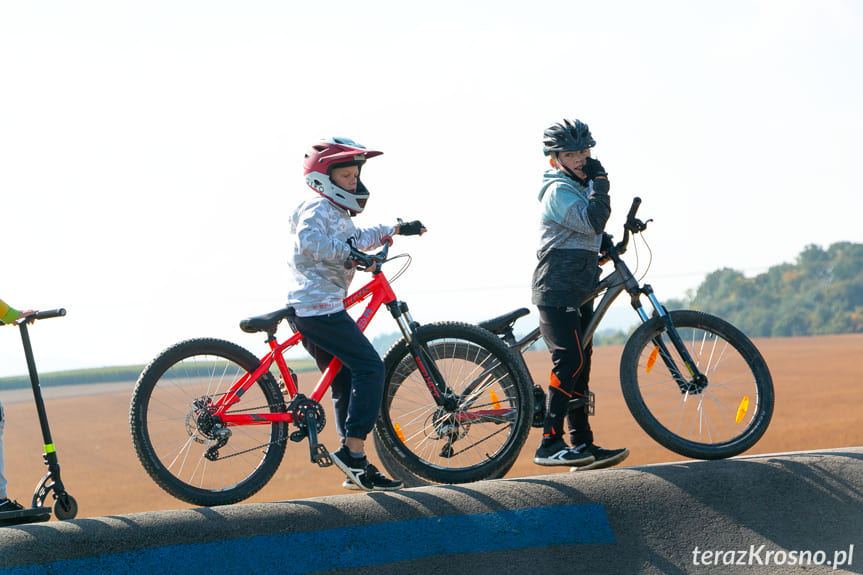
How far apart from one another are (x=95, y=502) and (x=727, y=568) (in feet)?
41.1

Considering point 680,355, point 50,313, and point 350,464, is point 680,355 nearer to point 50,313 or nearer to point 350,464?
point 350,464

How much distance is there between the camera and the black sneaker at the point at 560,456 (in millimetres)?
4816

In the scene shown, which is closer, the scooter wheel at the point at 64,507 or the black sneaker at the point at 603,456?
the scooter wheel at the point at 64,507

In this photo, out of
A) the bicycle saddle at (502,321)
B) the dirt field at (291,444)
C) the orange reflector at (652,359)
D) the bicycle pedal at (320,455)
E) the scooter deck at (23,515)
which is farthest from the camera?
the dirt field at (291,444)

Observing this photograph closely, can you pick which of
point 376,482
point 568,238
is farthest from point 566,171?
point 376,482

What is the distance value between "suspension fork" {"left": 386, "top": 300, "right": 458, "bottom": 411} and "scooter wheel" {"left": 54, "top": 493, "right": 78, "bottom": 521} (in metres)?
1.87

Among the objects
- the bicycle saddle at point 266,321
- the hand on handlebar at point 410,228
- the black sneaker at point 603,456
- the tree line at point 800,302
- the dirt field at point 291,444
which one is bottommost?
the tree line at point 800,302

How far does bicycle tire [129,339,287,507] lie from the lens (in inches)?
168

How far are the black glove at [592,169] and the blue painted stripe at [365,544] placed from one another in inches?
72.9

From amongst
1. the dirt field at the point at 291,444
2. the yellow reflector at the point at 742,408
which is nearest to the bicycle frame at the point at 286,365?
the yellow reflector at the point at 742,408

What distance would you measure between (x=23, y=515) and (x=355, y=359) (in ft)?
5.60

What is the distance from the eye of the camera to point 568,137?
490 centimetres

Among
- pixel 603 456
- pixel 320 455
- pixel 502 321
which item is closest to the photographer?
pixel 320 455

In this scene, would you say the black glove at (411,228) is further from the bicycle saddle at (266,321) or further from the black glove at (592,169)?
the black glove at (592,169)
